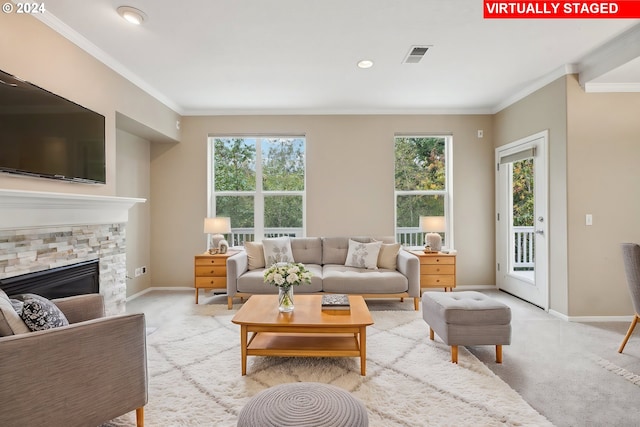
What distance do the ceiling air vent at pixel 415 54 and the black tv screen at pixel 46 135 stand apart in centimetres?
292

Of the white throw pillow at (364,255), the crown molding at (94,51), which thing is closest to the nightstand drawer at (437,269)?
the white throw pillow at (364,255)

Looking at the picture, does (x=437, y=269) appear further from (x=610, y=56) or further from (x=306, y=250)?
(x=610, y=56)

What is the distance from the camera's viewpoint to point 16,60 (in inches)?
83.7

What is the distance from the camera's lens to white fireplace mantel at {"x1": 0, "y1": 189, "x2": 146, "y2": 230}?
6.45ft

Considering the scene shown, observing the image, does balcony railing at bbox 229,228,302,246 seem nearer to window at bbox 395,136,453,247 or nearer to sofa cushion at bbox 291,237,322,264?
sofa cushion at bbox 291,237,322,264

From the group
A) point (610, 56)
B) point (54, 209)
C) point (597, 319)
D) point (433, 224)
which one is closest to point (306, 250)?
point (433, 224)

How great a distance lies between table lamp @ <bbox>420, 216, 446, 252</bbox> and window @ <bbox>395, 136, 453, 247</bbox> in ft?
1.50

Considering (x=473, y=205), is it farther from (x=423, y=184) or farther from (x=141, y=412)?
(x=141, y=412)

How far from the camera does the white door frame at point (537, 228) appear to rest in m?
3.60

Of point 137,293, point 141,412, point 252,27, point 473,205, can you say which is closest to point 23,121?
point 252,27

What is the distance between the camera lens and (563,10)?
2.37 meters

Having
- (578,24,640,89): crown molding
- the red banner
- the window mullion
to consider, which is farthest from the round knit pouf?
(578,24,640,89): crown molding

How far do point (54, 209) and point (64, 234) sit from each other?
9.8 inches

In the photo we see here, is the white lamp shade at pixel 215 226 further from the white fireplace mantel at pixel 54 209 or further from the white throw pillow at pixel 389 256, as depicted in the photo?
the white throw pillow at pixel 389 256
